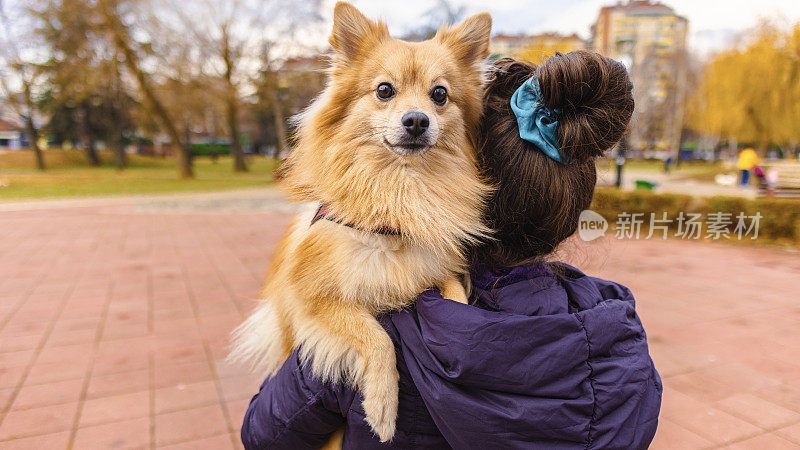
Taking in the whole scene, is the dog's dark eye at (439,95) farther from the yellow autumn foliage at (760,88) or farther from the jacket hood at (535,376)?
the yellow autumn foliage at (760,88)

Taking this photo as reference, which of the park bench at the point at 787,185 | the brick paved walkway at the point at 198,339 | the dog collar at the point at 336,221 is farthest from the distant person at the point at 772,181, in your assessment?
the dog collar at the point at 336,221

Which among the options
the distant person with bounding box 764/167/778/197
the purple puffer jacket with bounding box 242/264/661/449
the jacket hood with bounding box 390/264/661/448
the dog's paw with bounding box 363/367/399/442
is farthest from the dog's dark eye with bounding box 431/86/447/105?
the distant person with bounding box 764/167/778/197

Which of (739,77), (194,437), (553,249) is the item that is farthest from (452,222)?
(739,77)

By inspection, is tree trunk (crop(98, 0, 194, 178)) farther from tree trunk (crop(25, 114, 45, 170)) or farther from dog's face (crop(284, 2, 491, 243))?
dog's face (crop(284, 2, 491, 243))

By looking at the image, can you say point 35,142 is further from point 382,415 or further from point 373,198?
point 382,415

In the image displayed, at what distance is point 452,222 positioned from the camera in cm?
160

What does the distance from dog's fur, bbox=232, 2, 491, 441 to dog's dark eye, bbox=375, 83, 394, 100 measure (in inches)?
1.0

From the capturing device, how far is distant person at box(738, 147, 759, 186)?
22688mm

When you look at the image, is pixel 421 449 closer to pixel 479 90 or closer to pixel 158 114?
pixel 479 90

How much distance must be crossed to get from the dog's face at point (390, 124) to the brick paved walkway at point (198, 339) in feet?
2.04

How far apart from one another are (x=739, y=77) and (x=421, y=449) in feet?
106

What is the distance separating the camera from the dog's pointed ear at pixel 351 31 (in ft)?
6.25
